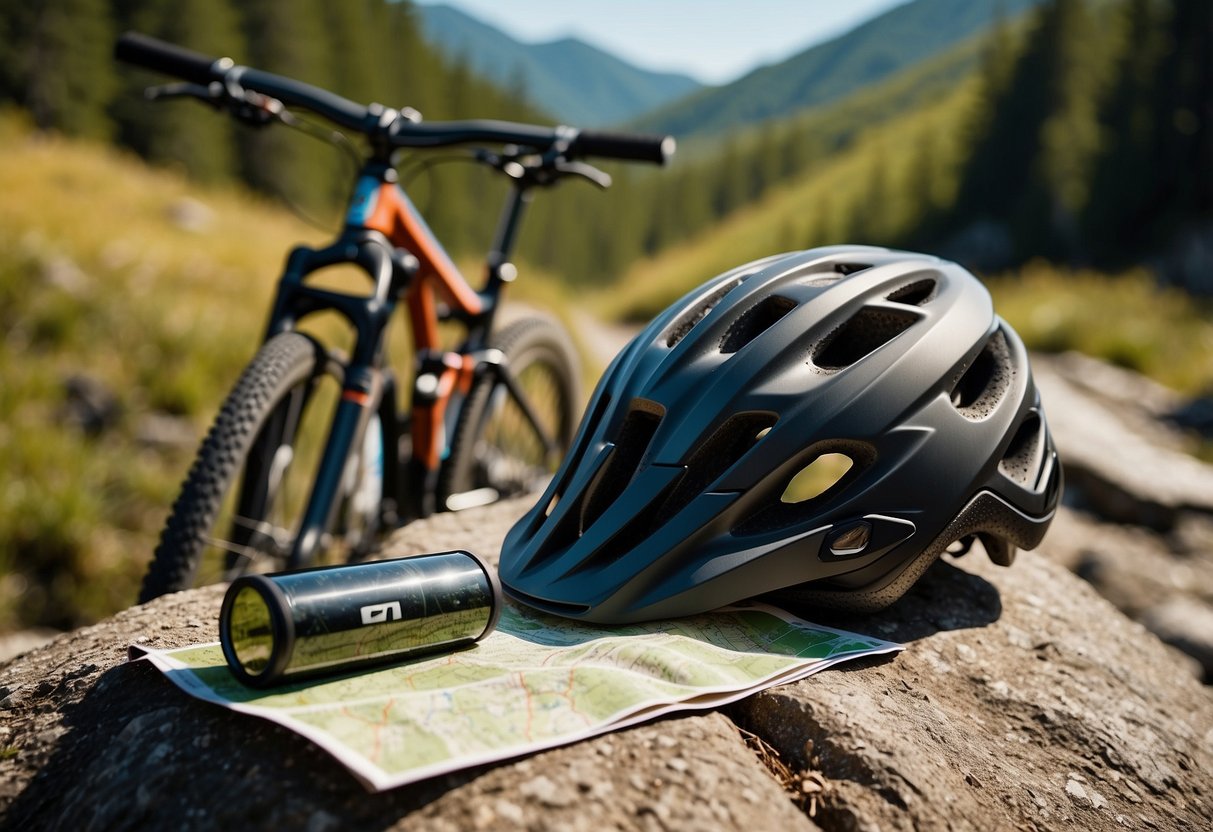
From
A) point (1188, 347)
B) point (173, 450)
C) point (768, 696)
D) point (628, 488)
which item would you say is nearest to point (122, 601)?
point (173, 450)

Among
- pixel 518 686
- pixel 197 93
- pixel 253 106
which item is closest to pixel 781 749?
pixel 518 686

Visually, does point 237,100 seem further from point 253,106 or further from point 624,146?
point 624,146

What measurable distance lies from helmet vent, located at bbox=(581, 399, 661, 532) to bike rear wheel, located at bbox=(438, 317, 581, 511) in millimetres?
1249

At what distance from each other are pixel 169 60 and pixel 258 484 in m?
1.62

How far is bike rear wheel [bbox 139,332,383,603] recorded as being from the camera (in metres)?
2.13

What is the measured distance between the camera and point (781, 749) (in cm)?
153

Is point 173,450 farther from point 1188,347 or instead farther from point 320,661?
point 1188,347

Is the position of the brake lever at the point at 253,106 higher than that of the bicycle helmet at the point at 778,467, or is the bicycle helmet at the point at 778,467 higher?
the brake lever at the point at 253,106

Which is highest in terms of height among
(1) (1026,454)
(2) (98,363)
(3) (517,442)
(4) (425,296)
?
(1) (1026,454)

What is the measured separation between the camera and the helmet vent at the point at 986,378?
7.16ft

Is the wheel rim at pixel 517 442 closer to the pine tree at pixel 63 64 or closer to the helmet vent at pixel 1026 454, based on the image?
the helmet vent at pixel 1026 454

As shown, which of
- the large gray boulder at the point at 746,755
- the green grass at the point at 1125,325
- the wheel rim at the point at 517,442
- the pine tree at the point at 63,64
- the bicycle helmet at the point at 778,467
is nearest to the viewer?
the large gray boulder at the point at 746,755

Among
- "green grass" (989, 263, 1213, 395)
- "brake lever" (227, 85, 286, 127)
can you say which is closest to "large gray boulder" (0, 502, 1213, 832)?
"brake lever" (227, 85, 286, 127)

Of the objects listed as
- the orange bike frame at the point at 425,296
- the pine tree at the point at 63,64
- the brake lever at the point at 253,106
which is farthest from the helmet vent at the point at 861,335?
the pine tree at the point at 63,64
